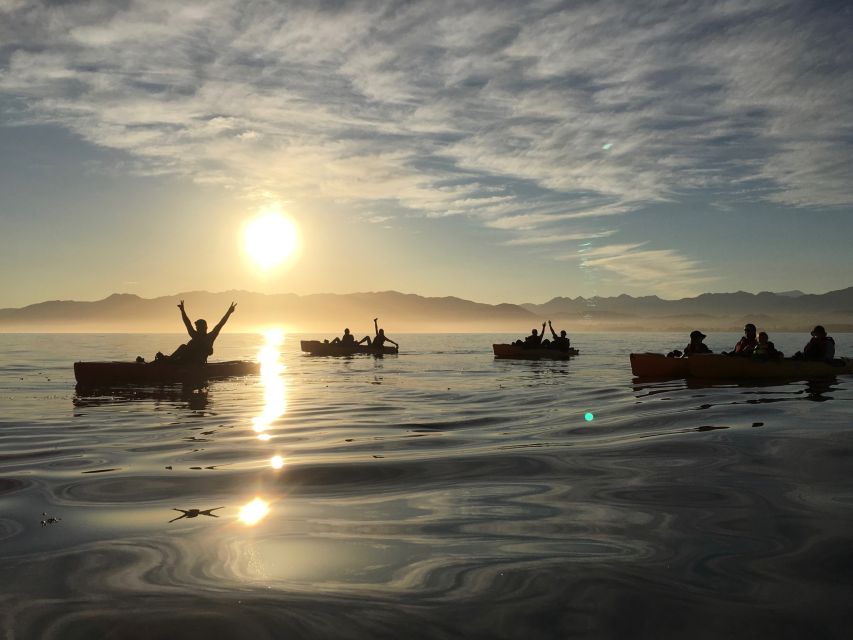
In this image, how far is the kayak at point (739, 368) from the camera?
20766 mm

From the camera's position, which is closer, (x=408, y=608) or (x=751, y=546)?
(x=408, y=608)

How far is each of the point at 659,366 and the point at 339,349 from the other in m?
27.3

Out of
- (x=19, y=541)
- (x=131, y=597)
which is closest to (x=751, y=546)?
(x=131, y=597)

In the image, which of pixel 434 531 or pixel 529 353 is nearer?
pixel 434 531

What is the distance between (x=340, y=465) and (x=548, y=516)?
310cm

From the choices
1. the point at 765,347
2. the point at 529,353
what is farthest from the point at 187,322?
the point at 529,353

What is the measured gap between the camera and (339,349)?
45406 mm

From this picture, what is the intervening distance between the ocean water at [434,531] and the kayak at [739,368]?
9914 mm

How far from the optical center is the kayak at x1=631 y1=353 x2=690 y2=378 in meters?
21.8

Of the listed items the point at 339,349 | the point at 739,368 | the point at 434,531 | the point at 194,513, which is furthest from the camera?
the point at 339,349

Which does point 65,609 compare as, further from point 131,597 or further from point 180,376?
point 180,376

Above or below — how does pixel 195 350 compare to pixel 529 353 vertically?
above

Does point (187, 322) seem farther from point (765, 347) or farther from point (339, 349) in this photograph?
point (339, 349)

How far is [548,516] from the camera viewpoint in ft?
18.1
